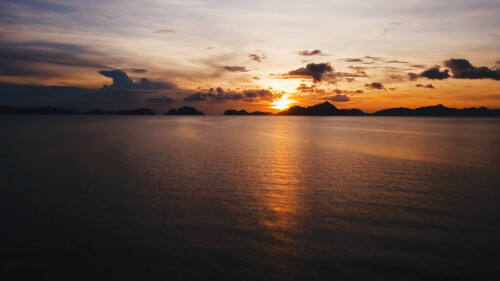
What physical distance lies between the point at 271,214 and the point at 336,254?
5079 mm

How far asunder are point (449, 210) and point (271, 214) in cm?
876

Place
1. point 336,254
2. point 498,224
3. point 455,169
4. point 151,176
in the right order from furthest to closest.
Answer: point 455,169, point 151,176, point 498,224, point 336,254

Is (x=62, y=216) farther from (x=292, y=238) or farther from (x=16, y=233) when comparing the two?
(x=292, y=238)

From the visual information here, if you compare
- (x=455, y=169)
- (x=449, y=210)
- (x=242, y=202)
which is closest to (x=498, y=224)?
(x=449, y=210)

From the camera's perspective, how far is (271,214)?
663 inches

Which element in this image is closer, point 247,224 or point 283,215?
point 247,224

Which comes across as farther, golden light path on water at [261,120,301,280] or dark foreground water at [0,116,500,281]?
golden light path on water at [261,120,301,280]

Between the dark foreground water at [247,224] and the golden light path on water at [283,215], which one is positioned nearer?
the dark foreground water at [247,224]

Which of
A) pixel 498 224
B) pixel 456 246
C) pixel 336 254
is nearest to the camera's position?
pixel 336 254

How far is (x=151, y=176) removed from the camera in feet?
85.0

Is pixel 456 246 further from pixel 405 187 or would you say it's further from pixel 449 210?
pixel 405 187

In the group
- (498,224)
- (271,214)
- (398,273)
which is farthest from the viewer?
(271,214)

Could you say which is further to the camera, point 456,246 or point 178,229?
point 178,229

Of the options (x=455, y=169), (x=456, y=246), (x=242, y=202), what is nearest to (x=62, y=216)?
(x=242, y=202)
